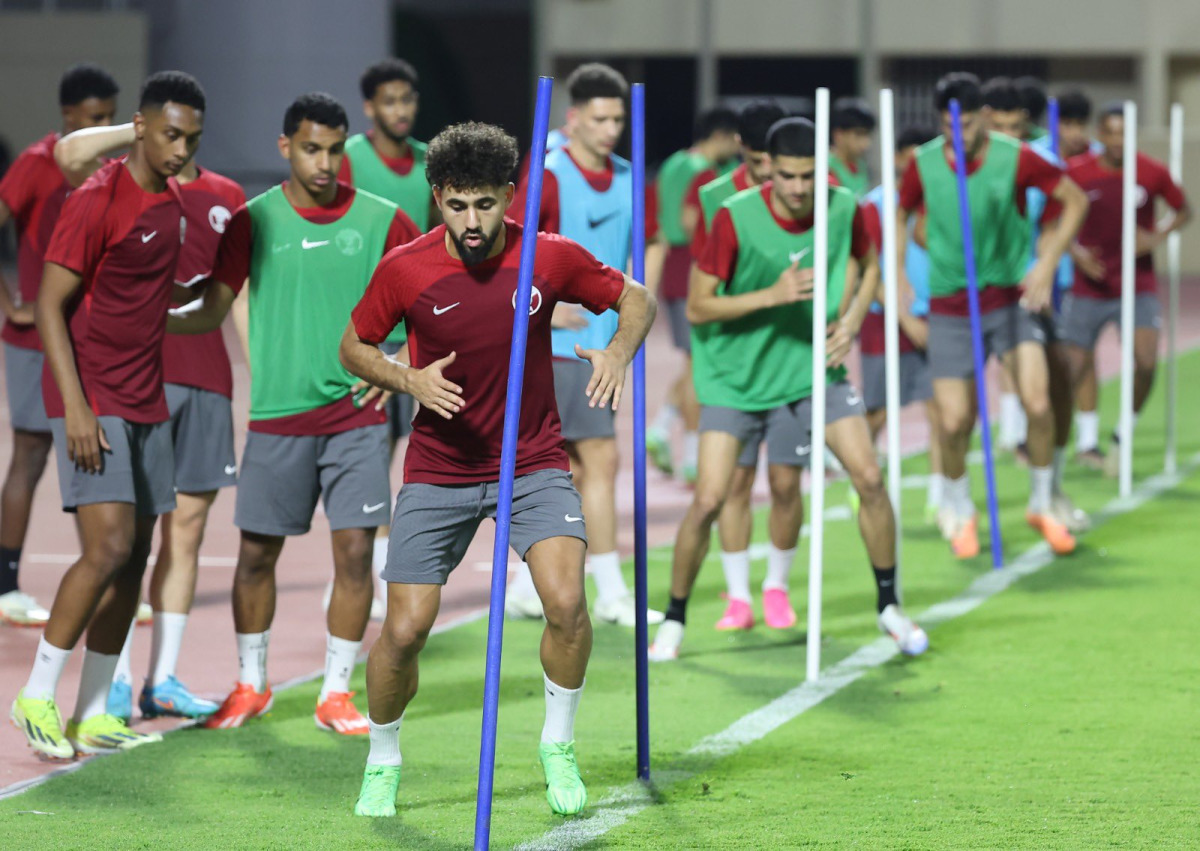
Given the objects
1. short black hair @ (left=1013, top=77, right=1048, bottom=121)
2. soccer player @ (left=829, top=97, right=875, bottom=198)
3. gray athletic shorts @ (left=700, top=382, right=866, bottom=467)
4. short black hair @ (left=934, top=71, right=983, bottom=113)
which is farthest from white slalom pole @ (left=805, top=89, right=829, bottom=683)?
short black hair @ (left=1013, top=77, right=1048, bottom=121)

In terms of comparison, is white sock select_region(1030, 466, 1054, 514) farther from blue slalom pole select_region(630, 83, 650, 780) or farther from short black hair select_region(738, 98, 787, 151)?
blue slalom pole select_region(630, 83, 650, 780)

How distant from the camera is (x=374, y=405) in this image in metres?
7.17

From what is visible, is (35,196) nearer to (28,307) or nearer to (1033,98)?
(28,307)

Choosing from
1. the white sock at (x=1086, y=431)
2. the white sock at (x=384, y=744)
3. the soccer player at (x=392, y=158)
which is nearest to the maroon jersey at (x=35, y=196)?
the soccer player at (x=392, y=158)

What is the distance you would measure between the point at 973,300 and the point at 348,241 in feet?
13.8

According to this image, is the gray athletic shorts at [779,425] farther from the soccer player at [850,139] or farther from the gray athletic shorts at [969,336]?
the soccer player at [850,139]

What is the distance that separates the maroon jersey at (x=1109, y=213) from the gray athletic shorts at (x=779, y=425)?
18.7ft

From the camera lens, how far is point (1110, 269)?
45.4 feet

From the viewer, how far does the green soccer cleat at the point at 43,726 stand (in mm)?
6699

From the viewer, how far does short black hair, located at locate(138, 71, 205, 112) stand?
21.5 ft

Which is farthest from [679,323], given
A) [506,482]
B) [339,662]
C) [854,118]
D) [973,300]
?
[506,482]

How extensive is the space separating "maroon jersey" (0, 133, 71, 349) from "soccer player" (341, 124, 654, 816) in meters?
3.32

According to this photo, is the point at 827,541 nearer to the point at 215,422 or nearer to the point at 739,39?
the point at 215,422

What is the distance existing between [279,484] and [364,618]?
1.93 ft
